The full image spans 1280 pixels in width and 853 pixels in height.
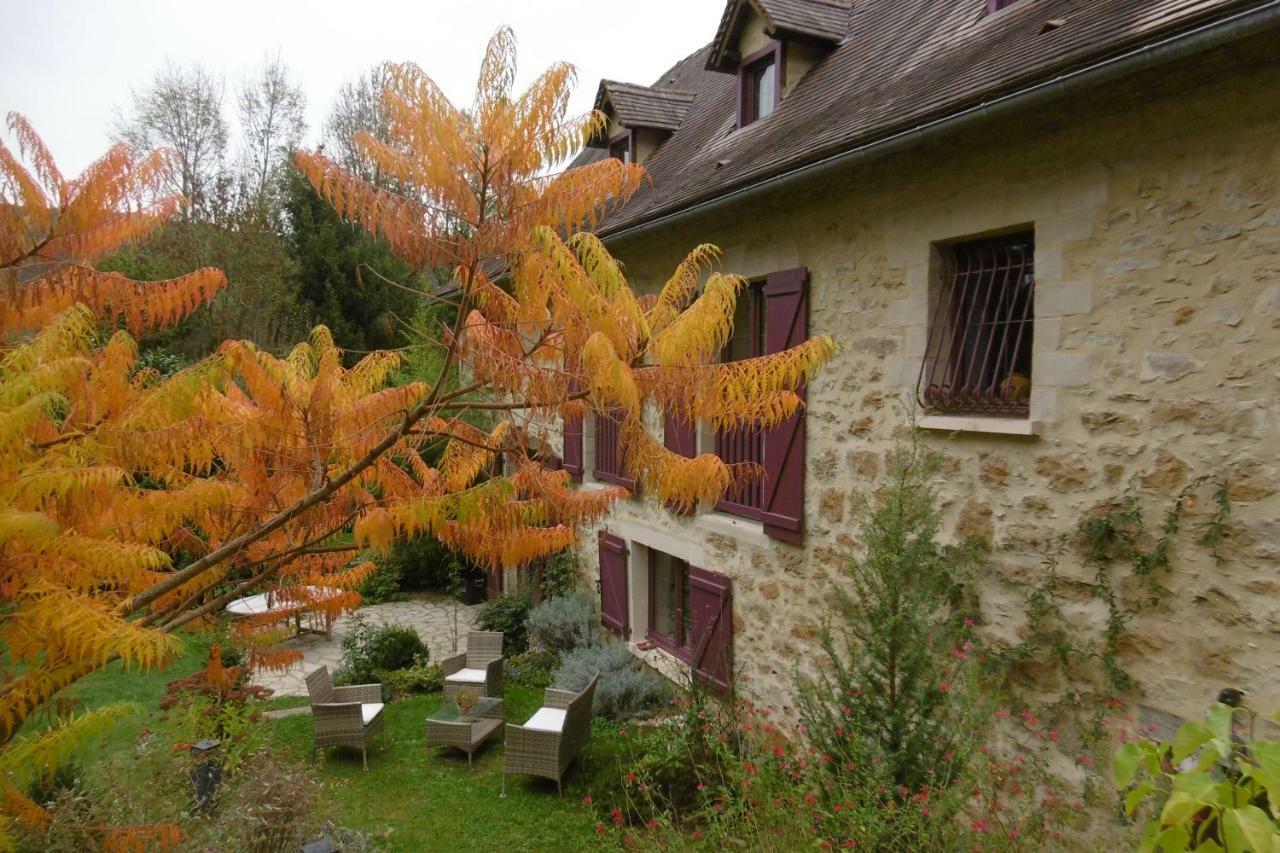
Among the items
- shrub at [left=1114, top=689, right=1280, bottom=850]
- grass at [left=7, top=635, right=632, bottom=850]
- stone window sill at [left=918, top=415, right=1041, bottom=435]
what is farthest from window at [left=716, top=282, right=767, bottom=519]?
shrub at [left=1114, top=689, right=1280, bottom=850]

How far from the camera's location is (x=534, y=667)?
994cm

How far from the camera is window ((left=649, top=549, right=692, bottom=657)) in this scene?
834cm

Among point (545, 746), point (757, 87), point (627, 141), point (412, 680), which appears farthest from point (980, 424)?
point (627, 141)

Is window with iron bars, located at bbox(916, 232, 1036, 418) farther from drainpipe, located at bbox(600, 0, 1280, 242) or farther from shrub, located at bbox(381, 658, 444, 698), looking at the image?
shrub, located at bbox(381, 658, 444, 698)

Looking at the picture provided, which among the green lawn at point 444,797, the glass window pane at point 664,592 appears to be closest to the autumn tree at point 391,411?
the green lawn at point 444,797

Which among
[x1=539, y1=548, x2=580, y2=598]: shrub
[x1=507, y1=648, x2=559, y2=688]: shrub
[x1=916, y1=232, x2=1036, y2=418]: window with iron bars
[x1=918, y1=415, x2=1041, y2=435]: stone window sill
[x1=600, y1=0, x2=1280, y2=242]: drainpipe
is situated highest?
[x1=600, y1=0, x2=1280, y2=242]: drainpipe

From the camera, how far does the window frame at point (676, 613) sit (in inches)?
324

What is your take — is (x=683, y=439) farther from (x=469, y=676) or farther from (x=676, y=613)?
(x=469, y=676)

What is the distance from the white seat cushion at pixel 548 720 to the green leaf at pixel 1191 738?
19.1 feet

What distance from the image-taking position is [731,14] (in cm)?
768

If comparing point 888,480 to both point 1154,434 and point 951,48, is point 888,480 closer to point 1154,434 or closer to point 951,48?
point 1154,434

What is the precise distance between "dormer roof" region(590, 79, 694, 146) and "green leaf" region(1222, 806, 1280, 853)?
33.7 ft

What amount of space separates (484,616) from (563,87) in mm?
9147

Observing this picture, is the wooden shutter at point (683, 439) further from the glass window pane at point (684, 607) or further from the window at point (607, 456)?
the window at point (607, 456)
